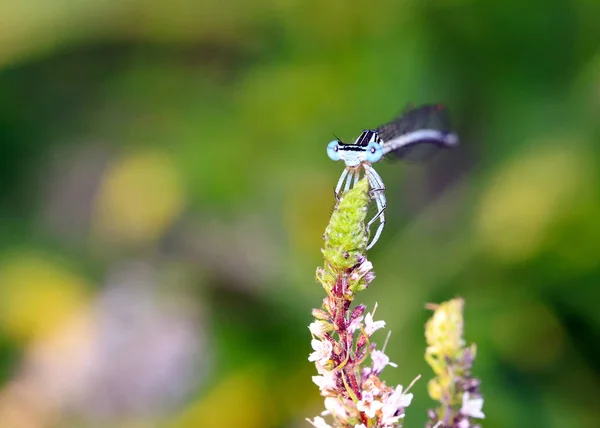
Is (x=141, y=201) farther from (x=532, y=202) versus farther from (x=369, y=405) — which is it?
(x=369, y=405)

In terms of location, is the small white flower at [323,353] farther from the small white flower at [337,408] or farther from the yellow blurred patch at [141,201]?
the yellow blurred patch at [141,201]

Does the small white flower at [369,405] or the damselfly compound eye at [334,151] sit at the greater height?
the damselfly compound eye at [334,151]

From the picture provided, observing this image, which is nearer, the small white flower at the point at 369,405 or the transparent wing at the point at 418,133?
the small white flower at the point at 369,405

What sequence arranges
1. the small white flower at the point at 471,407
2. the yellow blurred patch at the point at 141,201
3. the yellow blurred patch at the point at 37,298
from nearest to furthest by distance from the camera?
the small white flower at the point at 471,407, the yellow blurred patch at the point at 37,298, the yellow blurred patch at the point at 141,201

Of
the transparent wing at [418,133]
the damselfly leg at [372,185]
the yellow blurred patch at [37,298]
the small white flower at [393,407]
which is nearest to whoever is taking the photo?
the small white flower at [393,407]

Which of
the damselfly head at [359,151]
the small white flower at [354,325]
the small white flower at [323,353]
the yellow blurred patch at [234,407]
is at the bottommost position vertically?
the small white flower at [323,353]

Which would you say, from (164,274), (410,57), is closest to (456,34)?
(410,57)

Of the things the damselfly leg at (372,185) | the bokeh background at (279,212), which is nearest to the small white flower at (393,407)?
the damselfly leg at (372,185)
